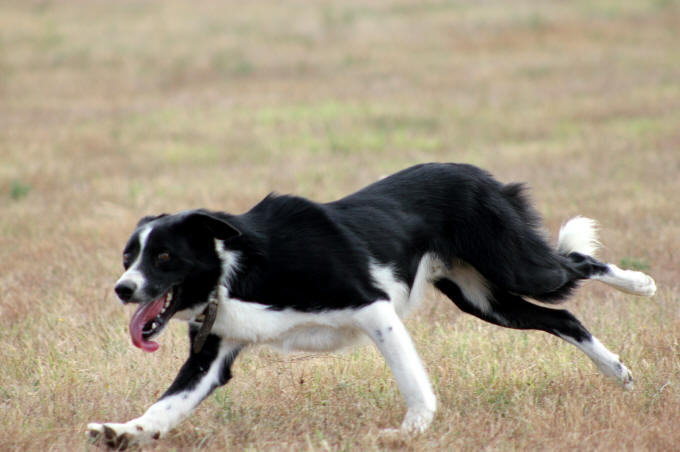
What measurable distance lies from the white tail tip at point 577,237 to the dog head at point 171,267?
6.84 feet

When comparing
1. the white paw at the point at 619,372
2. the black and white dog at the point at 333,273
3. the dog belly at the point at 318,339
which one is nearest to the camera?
the black and white dog at the point at 333,273

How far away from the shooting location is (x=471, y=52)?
21328 millimetres

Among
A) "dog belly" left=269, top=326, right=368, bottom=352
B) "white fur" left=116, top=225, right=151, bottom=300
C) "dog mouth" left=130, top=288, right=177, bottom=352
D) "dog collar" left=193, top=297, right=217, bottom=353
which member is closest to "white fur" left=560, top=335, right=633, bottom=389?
"dog belly" left=269, top=326, right=368, bottom=352

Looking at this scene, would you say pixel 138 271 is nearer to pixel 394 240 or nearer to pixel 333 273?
pixel 333 273

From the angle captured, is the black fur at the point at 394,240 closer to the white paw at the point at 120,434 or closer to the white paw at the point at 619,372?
the white paw at the point at 619,372

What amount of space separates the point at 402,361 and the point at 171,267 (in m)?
1.11

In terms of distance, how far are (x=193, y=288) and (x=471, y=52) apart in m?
18.1

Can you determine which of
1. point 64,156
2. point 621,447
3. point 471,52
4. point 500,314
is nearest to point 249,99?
point 64,156

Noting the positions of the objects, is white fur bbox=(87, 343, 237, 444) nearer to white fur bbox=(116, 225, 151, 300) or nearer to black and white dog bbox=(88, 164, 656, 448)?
black and white dog bbox=(88, 164, 656, 448)

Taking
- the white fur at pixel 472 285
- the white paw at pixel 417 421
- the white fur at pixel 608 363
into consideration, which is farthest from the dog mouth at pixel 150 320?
the white fur at pixel 608 363

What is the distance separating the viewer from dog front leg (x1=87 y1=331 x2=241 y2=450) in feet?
13.4

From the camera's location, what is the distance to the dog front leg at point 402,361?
13.7ft

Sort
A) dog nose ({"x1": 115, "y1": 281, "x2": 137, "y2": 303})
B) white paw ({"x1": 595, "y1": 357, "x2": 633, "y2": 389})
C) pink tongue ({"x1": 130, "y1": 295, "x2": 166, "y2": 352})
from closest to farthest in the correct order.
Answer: dog nose ({"x1": 115, "y1": 281, "x2": 137, "y2": 303}) < pink tongue ({"x1": 130, "y1": 295, "x2": 166, "y2": 352}) < white paw ({"x1": 595, "y1": 357, "x2": 633, "y2": 389})

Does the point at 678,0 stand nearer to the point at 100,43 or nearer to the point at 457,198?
the point at 100,43
